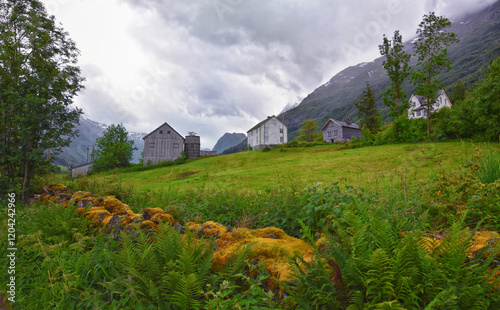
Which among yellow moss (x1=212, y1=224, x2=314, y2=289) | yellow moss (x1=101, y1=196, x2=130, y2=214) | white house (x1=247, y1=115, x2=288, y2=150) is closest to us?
yellow moss (x1=212, y1=224, x2=314, y2=289)

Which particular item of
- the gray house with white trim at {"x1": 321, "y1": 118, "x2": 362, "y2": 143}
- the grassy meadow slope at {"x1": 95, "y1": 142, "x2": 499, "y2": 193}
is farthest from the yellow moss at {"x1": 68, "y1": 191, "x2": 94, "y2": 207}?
the gray house with white trim at {"x1": 321, "y1": 118, "x2": 362, "y2": 143}

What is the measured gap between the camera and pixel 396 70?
Answer: 26016 mm

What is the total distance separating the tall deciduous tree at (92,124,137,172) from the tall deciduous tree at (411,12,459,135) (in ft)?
128

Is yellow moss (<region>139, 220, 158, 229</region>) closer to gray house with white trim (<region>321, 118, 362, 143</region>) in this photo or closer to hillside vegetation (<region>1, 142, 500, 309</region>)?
hillside vegetation (<region>1, 142, 500, 309</region>)

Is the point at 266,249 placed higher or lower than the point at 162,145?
lower

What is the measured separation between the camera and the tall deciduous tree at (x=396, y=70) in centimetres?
2562

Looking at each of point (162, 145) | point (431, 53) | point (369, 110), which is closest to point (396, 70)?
point (431, 53)

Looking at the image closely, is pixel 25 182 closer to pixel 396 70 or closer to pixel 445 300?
pixel 445 300

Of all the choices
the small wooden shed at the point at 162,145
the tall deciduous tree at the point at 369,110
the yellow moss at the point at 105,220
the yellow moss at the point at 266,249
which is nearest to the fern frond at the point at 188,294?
the yellow moss at the point at 266,249

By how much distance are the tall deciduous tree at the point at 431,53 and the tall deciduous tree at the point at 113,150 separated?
39.0m

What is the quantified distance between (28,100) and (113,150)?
3206 cm

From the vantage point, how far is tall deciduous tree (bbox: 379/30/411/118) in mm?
25625

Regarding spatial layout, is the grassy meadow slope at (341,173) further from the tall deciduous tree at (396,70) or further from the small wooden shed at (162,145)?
the small wooden shed at (162,145)

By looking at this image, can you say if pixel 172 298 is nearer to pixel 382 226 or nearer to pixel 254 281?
pixel 254 281
